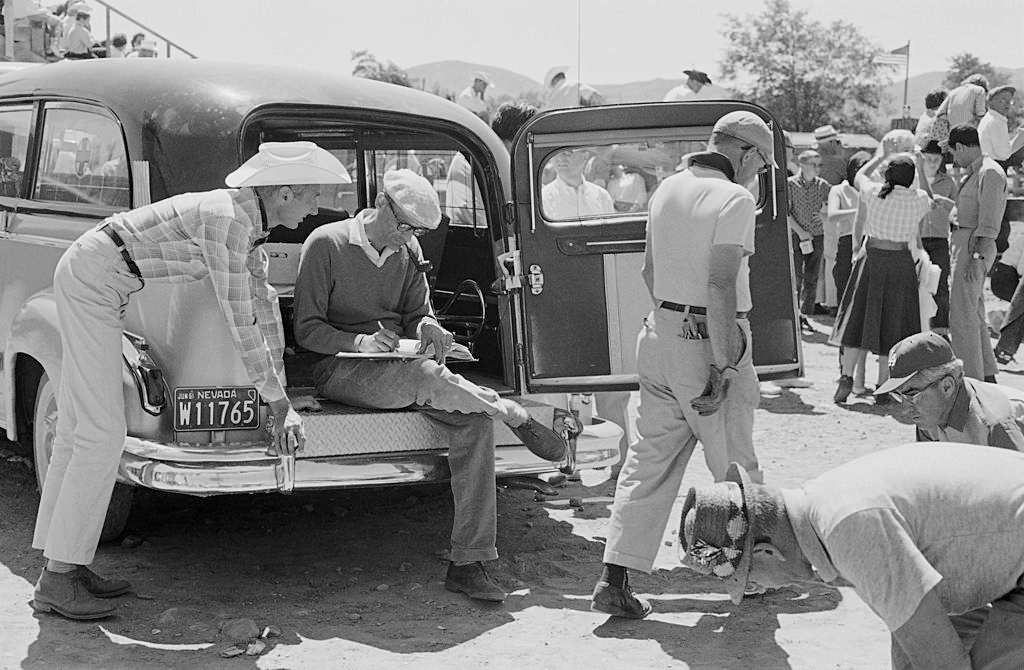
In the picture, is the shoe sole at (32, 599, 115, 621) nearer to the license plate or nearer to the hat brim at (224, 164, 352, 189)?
the license plate

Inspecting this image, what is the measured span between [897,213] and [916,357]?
18.5 ft

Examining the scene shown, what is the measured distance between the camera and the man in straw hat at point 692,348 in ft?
14.8

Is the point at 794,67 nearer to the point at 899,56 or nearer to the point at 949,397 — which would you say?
the point at 899,56

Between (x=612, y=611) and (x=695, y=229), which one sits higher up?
(x=695, y=229)

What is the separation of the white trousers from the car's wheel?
641 millimetres

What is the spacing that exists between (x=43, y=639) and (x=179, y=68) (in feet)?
7.80

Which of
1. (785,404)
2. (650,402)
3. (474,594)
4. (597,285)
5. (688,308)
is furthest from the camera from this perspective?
(785,404)

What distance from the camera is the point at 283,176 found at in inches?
177

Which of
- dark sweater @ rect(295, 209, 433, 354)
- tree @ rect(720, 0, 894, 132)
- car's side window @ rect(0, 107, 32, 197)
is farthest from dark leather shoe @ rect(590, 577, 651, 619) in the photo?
tree @ rect(720, 0, 894, 132)

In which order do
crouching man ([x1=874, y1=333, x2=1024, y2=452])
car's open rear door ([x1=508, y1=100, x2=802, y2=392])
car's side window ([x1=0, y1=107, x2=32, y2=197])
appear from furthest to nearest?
car's side window ([x1=0, y1=107, x2=32, y2=197]) → car's open rear door ([x1=508, y1=100, x2=802, y2=392]) → crouching man ([x1=874, y1=333, x2=1024, y2=452])

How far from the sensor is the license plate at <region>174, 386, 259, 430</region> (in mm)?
4594

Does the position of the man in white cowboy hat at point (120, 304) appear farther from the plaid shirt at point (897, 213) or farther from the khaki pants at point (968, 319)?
the khaki pants at point (968, 319)

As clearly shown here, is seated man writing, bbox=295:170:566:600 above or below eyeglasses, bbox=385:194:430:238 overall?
below

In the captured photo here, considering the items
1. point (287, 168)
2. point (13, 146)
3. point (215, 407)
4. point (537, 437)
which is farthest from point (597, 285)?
point (13, 146)
